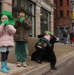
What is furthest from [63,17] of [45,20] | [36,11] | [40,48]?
[40,48]

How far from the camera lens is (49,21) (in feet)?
122

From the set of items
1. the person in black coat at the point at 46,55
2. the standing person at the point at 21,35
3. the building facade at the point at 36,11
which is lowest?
the person in black coat at the point at 46,55

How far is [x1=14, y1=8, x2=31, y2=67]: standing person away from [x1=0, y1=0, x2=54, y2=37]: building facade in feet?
36.0

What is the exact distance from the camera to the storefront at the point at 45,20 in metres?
33.1

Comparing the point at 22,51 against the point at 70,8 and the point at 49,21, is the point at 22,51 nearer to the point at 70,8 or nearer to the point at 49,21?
the point at 49,21

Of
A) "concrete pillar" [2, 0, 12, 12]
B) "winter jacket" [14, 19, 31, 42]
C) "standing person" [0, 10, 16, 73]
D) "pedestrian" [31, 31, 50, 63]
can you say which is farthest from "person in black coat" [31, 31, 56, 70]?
"concrete pillar" [2, 0, 12, 12]

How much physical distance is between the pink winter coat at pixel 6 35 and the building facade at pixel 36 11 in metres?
12.1

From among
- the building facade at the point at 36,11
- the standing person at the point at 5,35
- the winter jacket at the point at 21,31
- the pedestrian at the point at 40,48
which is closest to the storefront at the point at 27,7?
the building facade at the point at 36,11

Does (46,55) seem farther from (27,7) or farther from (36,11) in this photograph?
(36,11)

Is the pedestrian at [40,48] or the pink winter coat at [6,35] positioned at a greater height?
the pink winter coat at [6,35]

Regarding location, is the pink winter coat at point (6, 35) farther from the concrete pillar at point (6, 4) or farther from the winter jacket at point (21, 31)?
the concrete pillar at point (6, 4)

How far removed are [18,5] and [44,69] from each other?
1391 cm

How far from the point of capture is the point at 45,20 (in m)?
35.2

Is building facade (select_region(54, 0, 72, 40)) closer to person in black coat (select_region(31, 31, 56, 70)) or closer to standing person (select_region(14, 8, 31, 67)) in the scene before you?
person in black coat (select_region(31, 31, 56, 70))
